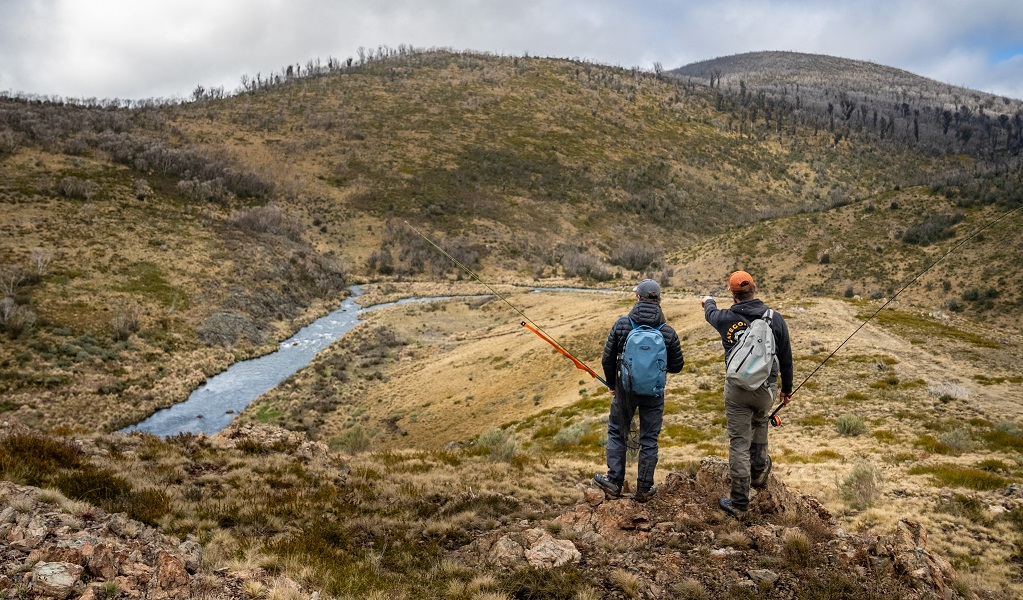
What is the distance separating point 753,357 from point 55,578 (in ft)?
23.7

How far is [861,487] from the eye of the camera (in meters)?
8.66

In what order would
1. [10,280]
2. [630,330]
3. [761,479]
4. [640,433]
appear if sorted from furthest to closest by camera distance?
[10,280], [640,433], [761,479], [630,330]

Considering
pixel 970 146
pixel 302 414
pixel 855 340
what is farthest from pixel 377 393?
pixel 970 146

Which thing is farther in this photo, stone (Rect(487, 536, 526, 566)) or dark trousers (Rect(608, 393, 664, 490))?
dark trousers (Rect(608, 393, 664, 490))

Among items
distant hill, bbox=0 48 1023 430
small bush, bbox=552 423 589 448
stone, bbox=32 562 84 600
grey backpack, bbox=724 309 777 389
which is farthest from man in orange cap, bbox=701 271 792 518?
distant hill, bbox=0 48 1023 430

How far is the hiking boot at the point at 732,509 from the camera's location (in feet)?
22.4

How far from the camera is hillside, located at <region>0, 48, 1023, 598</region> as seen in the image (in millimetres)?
7695

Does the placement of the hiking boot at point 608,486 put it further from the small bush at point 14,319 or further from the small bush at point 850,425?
the small bush at point 14,319

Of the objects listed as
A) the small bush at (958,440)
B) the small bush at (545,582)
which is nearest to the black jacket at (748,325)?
the small bush at (545,582)

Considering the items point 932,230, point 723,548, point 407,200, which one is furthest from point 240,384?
point 407,200

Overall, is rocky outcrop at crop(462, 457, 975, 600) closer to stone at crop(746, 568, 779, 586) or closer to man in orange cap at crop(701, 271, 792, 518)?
stone at crop(746, 568, 779, 586)

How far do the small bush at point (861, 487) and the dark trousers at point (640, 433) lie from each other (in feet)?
12.6

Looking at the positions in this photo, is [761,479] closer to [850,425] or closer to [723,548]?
[723,548]

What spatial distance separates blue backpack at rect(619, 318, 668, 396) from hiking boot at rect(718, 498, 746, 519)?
173 centimetres
